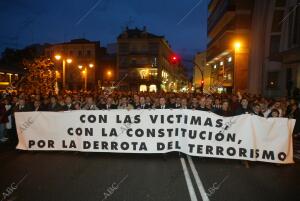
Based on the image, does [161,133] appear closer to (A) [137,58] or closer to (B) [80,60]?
(A) [137,58]

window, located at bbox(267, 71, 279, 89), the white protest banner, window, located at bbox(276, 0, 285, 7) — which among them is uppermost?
window, located at bbox(276, 0, 285, 7)

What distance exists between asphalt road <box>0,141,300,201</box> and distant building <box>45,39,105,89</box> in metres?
58.5

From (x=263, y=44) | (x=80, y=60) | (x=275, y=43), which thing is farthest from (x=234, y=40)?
(x=80, y=60)

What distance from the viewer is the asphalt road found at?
643 centimetres

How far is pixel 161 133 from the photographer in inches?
374

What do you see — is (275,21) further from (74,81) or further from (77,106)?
(74,81)

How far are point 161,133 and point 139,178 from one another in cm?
226

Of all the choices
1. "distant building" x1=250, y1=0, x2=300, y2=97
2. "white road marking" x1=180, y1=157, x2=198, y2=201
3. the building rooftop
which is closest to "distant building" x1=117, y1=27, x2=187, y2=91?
the building rooftop

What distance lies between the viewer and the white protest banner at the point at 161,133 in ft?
29.3

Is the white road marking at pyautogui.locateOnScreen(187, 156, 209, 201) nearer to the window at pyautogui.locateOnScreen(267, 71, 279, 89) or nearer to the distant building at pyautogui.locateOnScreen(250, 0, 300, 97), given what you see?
the distant building at pyautogui.locateOnScreen(250, 0, 300, 97)

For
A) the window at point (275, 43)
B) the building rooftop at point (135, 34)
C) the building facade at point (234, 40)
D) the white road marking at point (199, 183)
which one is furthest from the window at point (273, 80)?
the building rooftop at point (135, 34)

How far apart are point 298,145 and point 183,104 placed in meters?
4.61

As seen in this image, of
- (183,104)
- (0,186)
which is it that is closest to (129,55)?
(183,104)

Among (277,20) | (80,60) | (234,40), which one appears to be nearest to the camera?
(277,20)
